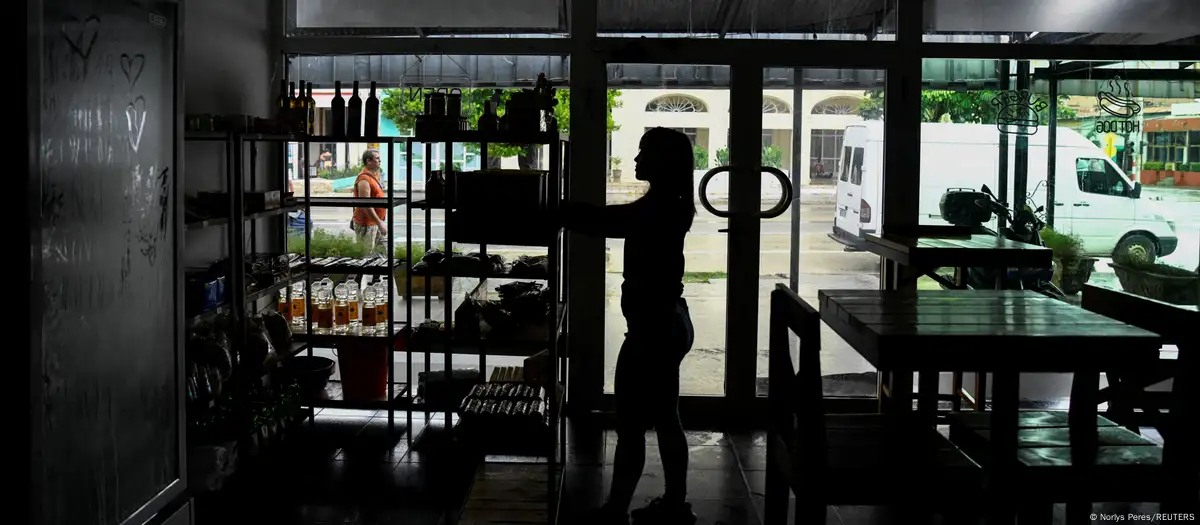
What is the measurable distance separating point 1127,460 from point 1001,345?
2.11ft

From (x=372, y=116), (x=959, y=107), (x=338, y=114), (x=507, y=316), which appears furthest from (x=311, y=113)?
(x=959, y=107)

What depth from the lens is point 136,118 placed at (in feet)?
7.91

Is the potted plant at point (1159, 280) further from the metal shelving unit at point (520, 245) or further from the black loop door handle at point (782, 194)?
the metal shelving unit at point (520, 245)

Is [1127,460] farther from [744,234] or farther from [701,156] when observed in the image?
[701,156]

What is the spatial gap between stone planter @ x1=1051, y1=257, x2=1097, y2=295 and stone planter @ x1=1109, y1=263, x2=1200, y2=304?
0.73 feet

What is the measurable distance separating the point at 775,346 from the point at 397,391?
2.91m

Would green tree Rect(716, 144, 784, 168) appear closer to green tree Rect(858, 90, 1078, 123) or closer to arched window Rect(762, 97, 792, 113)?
arched window Rect(762, 97, 792, 113)

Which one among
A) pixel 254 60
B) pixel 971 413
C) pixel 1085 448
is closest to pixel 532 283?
pixel 254 60

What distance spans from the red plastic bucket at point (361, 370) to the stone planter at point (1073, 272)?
372 centimetres

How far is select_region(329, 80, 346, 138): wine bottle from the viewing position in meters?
4.90

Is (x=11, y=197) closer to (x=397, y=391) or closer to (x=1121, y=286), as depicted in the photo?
(x=397, y=391)

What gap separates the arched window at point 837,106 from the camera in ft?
17.7

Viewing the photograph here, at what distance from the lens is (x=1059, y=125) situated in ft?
17.4

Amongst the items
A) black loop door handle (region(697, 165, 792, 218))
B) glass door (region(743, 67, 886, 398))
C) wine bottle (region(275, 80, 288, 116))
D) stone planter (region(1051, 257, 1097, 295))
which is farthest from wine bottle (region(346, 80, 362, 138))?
stone planter (region(1051, 257, 1097, 295))
